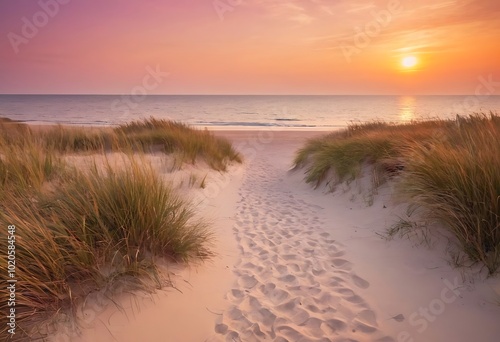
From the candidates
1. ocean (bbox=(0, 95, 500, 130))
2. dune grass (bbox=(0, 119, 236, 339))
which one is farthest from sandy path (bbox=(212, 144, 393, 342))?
ocean (bbox=(0, 95, 500, 130))

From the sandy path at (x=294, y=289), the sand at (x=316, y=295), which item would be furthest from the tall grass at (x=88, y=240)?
the sandy path at (x=294, y=289)

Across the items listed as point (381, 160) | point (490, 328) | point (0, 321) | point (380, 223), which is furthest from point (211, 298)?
point (381, 160)

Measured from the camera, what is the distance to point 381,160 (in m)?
6.12

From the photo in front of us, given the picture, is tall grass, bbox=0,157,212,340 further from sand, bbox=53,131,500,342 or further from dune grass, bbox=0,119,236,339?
sand, bbox=53,131,500,342

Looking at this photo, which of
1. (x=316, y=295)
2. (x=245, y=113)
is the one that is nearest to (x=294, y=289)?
(x=316, y=295)

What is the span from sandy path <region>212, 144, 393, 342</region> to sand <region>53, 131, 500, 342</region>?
0.01 metres

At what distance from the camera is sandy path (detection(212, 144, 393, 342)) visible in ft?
8.46

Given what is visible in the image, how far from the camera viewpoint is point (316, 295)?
3.08 m

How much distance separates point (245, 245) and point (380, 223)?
2.24 meters

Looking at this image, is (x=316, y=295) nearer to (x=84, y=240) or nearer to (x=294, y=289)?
(x=294, y=289)

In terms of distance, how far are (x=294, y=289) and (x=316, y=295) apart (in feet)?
0.83

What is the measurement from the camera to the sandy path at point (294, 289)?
8.46 feet

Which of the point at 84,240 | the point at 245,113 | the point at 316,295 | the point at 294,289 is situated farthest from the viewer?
the point at 245,113

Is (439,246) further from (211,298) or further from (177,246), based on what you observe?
(177,246)
